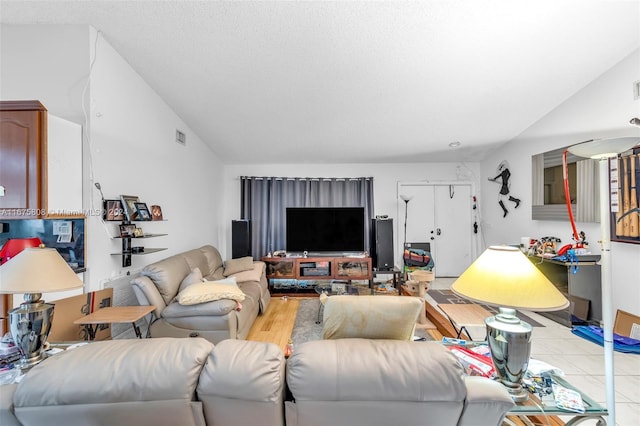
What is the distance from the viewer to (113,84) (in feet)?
7.59

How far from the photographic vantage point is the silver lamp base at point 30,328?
123 cm

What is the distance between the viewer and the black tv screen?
472cm

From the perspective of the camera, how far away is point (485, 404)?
835 mm

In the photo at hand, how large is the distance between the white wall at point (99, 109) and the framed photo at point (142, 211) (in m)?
0.17

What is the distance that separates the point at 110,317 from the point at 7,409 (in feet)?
4.02

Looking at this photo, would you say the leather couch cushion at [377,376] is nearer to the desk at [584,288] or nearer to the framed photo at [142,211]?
the framed photo at [142,211]

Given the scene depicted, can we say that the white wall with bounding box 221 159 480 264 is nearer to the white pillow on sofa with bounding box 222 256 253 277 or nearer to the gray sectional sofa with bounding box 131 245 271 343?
the white pillow on sofa with bounding box 222 256 253 277

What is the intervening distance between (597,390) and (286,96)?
3857 millimetres

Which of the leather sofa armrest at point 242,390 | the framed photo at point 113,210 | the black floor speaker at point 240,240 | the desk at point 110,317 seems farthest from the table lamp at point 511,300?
the black floor speaker at point 240,240

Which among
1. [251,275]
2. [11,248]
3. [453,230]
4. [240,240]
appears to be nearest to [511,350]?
[11,248]

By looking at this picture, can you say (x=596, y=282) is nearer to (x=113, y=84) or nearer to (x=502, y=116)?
(x=502, y=116)

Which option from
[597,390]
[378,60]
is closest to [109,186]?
[378,60]

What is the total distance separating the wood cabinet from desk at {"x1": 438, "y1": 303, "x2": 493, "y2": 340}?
3.39 m

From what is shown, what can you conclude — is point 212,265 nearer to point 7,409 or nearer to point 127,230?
point 127,230
